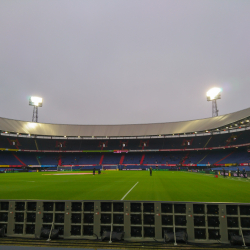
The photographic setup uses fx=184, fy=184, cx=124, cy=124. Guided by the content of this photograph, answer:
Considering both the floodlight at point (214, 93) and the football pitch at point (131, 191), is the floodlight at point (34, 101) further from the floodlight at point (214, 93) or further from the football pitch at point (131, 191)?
the floodlight at point (214, 93)

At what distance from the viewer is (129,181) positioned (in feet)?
72.9

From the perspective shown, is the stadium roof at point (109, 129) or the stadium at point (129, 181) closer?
the stadium at point (129, 181)

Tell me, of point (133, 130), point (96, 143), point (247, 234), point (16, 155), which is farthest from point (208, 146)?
point (16, 155)

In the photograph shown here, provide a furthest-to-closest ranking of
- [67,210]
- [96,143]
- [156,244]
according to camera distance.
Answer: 1. [96,143]
2. [67,210]
3. [156,244]

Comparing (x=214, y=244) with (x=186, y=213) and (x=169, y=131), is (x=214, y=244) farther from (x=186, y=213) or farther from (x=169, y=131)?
(x=169, y=131)

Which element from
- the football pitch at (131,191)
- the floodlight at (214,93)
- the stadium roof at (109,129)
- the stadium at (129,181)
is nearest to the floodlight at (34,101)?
the stadium roof at (109,129)

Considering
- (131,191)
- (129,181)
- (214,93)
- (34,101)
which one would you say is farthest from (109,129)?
(131,191)

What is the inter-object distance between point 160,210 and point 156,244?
114 centimetres

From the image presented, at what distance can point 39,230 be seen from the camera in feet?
24.3

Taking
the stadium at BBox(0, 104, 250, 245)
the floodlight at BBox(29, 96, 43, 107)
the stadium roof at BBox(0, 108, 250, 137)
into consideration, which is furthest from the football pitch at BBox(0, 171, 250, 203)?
the floodlight at BBox(29, 96, 43, 107)

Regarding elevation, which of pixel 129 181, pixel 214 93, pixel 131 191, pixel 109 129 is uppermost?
pixel 214 93

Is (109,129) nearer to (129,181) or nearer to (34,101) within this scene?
(34,101)

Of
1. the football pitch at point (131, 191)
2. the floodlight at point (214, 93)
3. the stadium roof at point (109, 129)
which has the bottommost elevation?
the football pitch at point (131, 191)

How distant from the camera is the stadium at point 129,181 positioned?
7.08 metres
